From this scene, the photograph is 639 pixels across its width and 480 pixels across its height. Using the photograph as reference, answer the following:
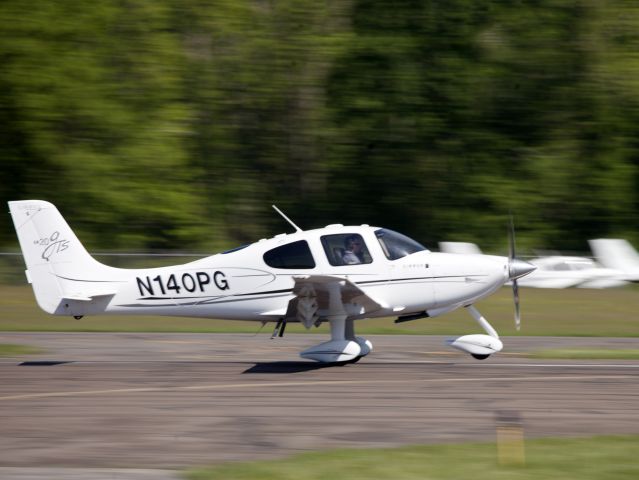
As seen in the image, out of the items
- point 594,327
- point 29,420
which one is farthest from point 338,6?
point 29,420

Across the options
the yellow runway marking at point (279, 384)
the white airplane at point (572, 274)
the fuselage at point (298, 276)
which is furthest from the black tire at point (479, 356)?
the white airplane at point (572, 274)

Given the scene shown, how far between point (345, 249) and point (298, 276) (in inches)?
31.4

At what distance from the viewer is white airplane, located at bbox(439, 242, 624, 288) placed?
1115 inches

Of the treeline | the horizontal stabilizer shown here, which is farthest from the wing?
→ the treeline

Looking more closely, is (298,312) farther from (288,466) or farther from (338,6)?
(338,6)

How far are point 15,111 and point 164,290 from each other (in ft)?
69.0

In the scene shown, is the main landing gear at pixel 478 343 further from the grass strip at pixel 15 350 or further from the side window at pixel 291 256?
the grass strip at pixel 15 350

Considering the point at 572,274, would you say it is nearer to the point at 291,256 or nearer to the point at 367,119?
the point at 367,119

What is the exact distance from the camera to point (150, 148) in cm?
3381

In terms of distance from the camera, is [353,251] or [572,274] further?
[572,274]

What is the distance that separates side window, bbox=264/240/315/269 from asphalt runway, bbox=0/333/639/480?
1.54m

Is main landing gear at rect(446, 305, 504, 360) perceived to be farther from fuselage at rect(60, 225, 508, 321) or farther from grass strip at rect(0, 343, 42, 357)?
grass strip at rect(0, 343, 42, 357)

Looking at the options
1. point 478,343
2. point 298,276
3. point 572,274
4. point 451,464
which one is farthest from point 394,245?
point 572,274

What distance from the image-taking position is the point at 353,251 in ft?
46.5
